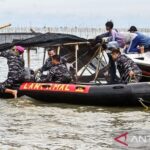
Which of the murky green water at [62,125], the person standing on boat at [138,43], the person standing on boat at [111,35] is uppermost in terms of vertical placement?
the person standing on boat at [111,35]

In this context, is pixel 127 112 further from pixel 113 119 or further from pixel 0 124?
pixel 0 124

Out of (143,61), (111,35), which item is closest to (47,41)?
(111,35)

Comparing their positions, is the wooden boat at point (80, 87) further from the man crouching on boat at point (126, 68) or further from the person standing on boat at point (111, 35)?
the man crouching on boat at point (126, 68)

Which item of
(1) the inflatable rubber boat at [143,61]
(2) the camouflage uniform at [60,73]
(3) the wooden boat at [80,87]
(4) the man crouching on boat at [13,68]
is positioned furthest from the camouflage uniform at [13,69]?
(1) the inflatable rubber boat at [143,61]

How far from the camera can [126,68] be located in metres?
12.7

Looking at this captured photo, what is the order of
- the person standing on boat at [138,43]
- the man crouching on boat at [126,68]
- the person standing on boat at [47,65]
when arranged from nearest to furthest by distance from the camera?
the man crouching on boat at [126,68] → the person standing on boat at [47,65] → the person standing on boat at [138,43]

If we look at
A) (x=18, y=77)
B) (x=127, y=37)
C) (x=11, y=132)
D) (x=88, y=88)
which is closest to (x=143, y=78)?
(x=127, y=37)

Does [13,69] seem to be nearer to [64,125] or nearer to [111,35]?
[111,35]

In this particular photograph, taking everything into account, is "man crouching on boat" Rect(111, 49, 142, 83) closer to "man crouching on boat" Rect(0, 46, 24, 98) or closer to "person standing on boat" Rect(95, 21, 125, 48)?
"person standing on boat" Rect(95, 21, 125, 48)

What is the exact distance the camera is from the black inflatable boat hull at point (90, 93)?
39.7ft

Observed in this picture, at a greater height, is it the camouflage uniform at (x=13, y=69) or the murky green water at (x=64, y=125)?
the camouflage uniform at (x=13, y=69)

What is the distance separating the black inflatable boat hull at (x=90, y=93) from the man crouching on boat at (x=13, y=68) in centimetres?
55

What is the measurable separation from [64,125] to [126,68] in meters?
3.08

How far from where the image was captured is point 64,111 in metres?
12.1
